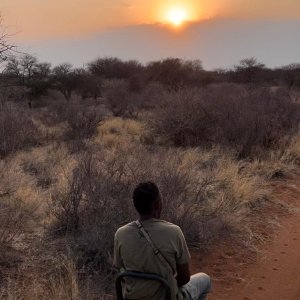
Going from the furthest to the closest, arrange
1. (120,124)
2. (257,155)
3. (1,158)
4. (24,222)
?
(120,124) < (257,155) < (1,158) < (24,222)

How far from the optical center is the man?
3.22 meters

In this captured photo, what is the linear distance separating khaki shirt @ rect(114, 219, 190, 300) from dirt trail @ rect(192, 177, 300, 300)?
79.9 inches

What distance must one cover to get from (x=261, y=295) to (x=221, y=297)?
1.40ft

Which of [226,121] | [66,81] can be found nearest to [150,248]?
[226,121]

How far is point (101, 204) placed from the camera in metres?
6.19

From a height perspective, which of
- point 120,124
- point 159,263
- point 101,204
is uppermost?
point 159,263

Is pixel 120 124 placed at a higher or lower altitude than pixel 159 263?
lower

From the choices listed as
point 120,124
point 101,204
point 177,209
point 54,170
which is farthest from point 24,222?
point 120,124

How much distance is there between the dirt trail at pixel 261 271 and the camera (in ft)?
17.3

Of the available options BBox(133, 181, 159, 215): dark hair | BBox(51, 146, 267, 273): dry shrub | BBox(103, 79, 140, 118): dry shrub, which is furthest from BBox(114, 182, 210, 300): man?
BBox(103, 79, 140, 118): dry shrub

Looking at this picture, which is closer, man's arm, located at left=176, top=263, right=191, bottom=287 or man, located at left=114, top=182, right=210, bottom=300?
man, located at left=114, top=182, right=210, bottom=300

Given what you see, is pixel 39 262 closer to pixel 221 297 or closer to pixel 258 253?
pixel 221 297

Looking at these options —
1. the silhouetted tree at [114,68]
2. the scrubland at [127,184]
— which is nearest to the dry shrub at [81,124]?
the scrubland at [127,184]

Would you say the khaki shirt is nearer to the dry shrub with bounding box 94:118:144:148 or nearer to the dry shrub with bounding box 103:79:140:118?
the dry shrub with bounding box 94:118:144:148
